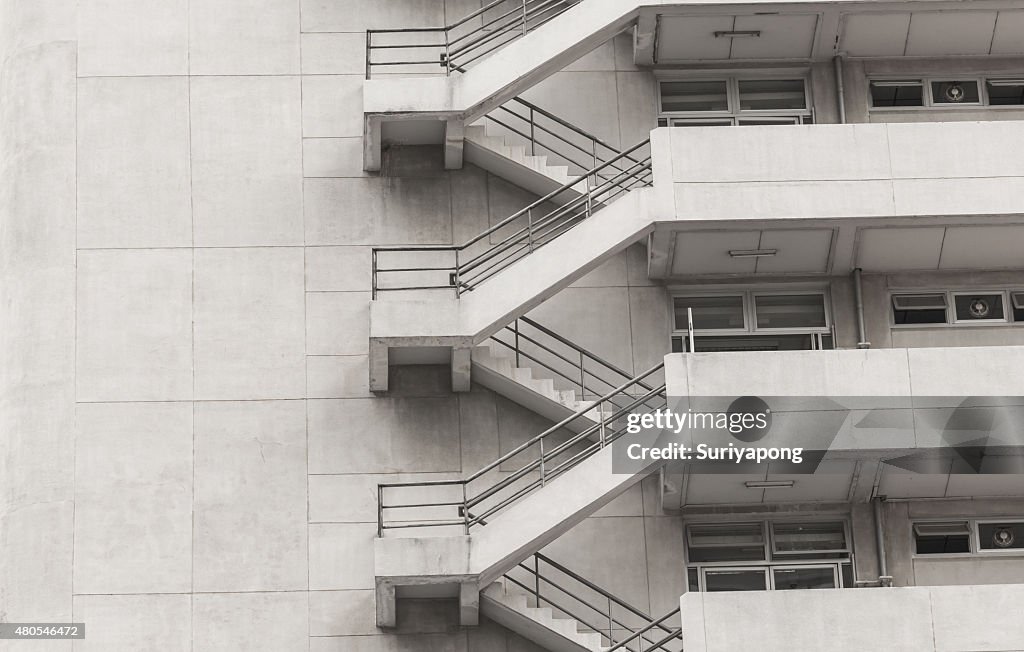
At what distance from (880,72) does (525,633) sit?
1181cm

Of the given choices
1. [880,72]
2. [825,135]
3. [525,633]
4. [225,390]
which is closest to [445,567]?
[525,633]

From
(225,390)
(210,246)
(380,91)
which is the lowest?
(225,390)

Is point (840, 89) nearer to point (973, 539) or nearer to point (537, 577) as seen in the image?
point (973, 539)

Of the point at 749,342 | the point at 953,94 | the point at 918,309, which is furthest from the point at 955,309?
the point at 953,94

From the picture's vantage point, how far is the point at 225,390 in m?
32.4

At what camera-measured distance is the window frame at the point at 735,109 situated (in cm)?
3441

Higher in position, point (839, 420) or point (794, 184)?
point (794, 184)

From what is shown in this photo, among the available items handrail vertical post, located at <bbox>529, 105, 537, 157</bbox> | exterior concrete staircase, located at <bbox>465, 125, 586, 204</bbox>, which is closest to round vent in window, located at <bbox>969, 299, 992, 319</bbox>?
exterior concrete staircase, located at <bbox>465, 125, 586, 204</bbox>

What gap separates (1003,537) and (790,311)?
17.0 feet

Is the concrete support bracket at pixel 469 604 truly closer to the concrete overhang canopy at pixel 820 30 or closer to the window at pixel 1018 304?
the concrete overhang canopy at pixel 820 30

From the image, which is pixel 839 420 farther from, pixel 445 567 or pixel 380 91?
pixel 380 91

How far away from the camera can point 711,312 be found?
3341cm

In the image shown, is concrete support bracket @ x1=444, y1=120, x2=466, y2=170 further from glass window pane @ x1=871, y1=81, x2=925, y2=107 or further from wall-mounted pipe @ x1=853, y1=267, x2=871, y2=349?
glass window pane @ x1=871, y1=81, x2=925, y2=107

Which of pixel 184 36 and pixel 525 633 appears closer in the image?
pixel 525 633
